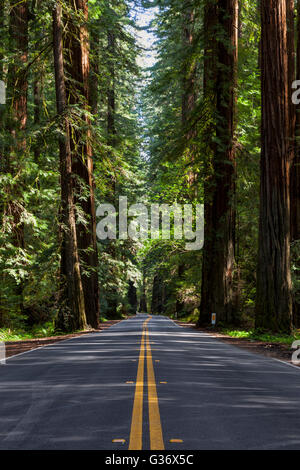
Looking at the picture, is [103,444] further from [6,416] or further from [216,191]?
[216,191]

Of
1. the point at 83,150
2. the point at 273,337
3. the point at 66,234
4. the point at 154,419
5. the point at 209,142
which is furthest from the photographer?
the point at 83,150

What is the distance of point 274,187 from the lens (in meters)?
20.0

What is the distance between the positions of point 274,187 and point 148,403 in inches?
542

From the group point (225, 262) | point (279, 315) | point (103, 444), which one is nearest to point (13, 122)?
point (225, 262)

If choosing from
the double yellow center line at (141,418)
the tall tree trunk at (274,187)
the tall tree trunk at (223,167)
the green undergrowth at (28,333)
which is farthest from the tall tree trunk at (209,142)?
the double yellow center line at (141,418)

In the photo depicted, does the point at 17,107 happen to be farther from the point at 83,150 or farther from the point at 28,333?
the point at 28,333

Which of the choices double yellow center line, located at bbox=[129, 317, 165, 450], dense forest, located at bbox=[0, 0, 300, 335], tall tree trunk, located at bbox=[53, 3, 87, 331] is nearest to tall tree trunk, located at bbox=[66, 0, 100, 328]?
dense forest, located at bbox=[0, 0, 300, 335]

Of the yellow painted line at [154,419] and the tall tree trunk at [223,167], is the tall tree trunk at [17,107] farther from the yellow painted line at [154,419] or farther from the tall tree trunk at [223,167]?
the yellow painted line at [154,419]

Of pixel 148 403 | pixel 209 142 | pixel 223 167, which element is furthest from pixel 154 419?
pixel 209 142

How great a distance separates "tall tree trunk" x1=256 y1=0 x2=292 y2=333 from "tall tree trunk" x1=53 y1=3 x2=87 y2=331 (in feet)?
25.6

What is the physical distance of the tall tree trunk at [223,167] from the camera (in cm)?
2539

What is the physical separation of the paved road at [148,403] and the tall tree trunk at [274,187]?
627 centimetres

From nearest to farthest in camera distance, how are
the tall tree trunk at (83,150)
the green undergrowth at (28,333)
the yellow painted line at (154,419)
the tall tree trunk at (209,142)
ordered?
the yellow painted line at (154,419)
the green undergrowth at (28,333)
the tall tree trunk at (83,150)
the tall tree trunk at (209,142)

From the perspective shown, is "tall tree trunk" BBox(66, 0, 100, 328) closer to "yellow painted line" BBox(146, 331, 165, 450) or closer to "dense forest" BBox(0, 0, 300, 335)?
"dense forest" BBox(0, 0, 300, 335)
